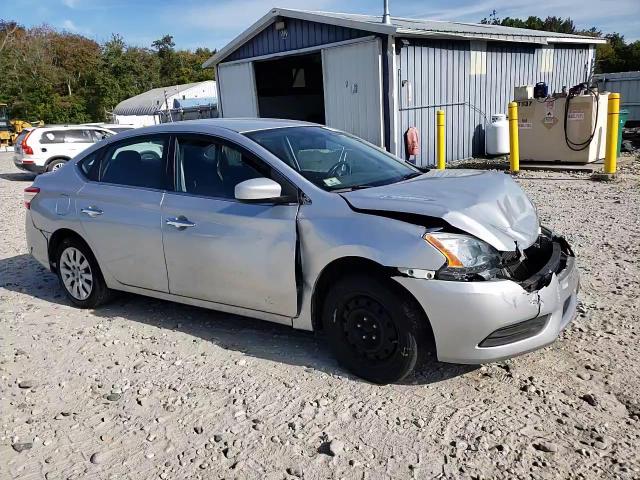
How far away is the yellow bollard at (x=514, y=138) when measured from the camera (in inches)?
438

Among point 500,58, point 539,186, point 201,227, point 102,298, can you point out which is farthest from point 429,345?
point 500,58

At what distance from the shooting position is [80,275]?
5.12 meters

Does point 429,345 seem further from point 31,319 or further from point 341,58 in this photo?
point 341,58

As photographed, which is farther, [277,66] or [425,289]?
[277,66]

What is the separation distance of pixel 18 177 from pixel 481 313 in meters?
17.8

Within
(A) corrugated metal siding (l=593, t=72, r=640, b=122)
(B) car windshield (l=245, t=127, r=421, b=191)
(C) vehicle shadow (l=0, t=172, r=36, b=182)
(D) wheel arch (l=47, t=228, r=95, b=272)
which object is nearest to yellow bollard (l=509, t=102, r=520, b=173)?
(B) car windshield (l=245, t=127, r=421, b=191)

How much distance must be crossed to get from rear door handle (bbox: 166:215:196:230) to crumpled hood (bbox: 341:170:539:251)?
4.08ft

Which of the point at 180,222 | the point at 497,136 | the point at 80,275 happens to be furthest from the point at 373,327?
the point at 497,136

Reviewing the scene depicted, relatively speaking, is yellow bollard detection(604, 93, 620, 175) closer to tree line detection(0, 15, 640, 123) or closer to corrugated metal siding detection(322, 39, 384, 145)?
corrugated metal siding detection(322, 39, 384, 145)

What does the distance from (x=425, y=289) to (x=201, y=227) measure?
69.5 inches

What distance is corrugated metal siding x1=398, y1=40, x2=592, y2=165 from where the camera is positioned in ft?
42.7

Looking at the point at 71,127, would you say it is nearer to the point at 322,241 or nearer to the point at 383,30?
the point at 383,30

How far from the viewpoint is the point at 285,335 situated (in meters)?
4.39

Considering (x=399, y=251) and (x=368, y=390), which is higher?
(x=399, y=251)
